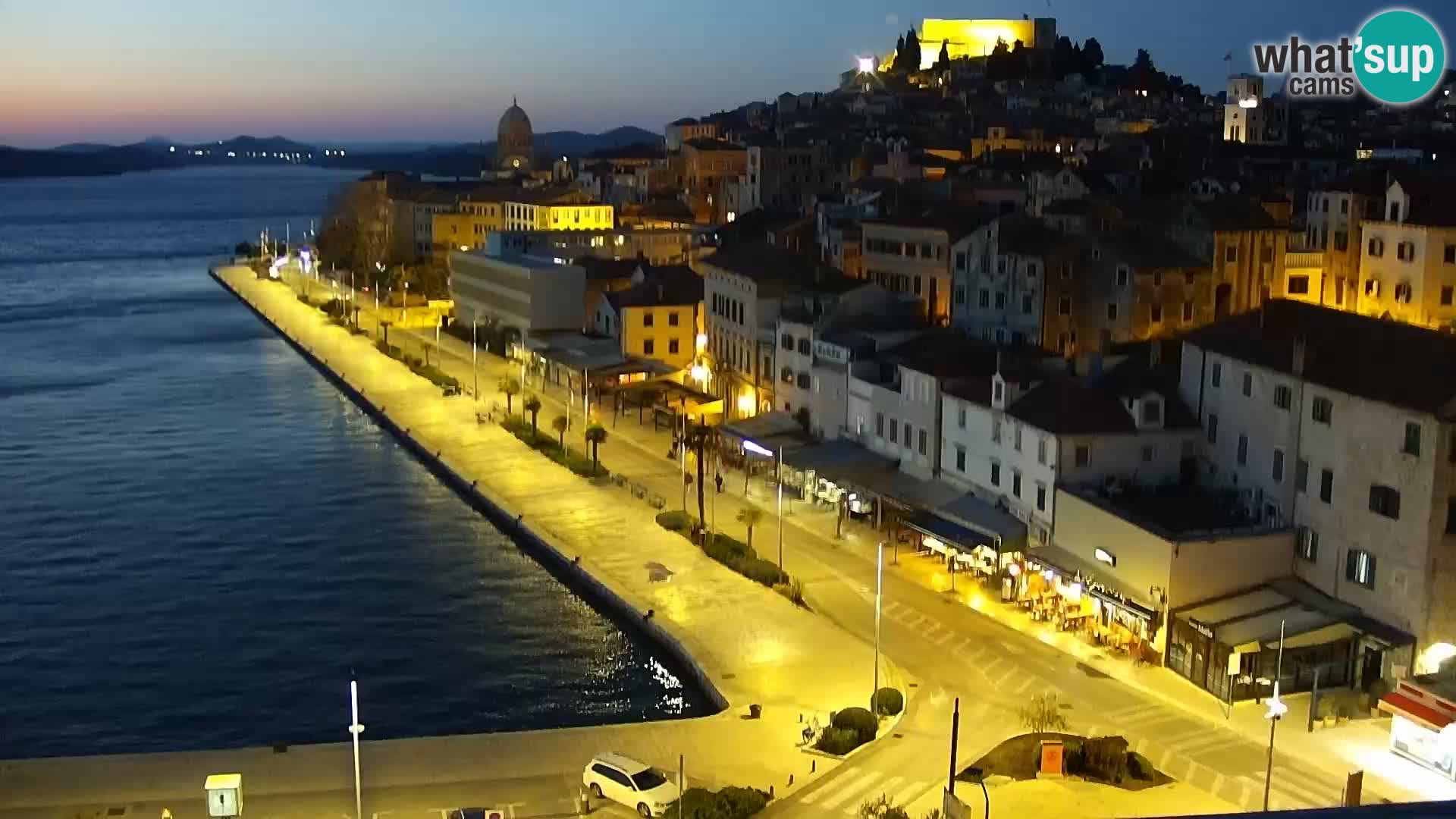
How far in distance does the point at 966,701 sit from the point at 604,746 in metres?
4.56

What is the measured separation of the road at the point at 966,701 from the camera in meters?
16.0

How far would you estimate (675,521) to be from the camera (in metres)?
27.8

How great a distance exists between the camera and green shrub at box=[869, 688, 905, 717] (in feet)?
58.9

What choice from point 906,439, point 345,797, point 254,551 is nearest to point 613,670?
point 345,797

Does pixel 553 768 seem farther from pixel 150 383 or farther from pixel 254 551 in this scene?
pixel 150 383

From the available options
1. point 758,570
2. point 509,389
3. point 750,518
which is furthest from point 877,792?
point 509,389

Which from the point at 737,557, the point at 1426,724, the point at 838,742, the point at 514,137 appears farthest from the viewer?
the point at 514,137

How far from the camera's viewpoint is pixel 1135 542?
20.7m

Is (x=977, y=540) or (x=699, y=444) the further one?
→ (x=699, y=444)

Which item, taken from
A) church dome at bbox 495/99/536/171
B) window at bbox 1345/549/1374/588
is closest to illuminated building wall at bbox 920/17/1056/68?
church dome at bbox 495/99/536/171

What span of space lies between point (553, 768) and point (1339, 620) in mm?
10145

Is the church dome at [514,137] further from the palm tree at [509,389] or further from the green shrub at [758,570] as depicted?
the green shrub at [758,570]

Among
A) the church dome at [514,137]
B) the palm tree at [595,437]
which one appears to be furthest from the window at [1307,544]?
the church dome at [514,137]

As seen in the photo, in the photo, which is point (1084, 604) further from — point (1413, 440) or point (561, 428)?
point (561, 428)
